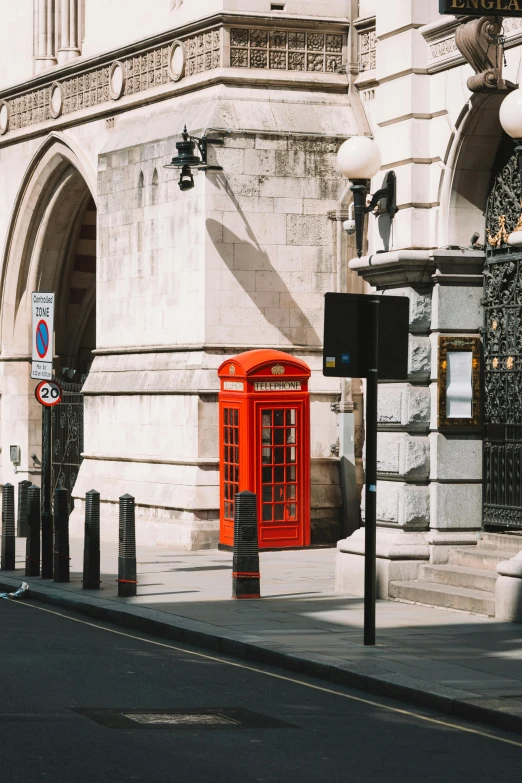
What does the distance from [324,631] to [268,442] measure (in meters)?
7.94

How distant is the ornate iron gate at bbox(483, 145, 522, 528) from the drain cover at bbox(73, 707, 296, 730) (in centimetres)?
546

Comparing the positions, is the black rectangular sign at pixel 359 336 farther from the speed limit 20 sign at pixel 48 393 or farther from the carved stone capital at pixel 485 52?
the speed limit 20 sign at pixel 48 393

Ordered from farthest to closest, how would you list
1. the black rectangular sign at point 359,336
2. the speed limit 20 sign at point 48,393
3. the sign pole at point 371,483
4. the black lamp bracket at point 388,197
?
the speed limit 20 sign at point 48,393 < the black lamp bracket at point 388,197 < the black rectangular sign at point 359,336 < the sign pole at point 371,483

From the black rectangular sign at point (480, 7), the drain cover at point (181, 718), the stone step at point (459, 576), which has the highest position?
the black rectangular sign at point (480, 7)

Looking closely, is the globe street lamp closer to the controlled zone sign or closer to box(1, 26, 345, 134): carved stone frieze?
the controlled zone sign

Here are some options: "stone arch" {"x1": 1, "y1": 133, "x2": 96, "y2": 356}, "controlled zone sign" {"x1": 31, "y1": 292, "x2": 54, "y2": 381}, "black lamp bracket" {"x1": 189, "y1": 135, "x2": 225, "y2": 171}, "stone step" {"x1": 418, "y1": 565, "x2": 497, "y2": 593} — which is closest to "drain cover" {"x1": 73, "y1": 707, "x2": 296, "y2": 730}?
"stone step" {"x1": 418, "y1": 565, "x2": 497, "y2": 593}

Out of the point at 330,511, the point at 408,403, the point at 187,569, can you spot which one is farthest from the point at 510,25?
the point at 330,511

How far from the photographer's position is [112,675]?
10828mm

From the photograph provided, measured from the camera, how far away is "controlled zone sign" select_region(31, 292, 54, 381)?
1819cm

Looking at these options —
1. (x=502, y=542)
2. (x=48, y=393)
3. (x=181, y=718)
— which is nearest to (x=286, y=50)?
(x=48, y=393)

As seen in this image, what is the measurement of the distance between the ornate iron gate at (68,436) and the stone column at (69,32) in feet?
17.9

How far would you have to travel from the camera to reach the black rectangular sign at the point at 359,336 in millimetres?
11688

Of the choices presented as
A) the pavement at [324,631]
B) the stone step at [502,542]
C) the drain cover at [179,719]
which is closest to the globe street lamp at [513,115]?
the stone step at [502,542]

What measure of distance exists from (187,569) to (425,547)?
14.0 ft
